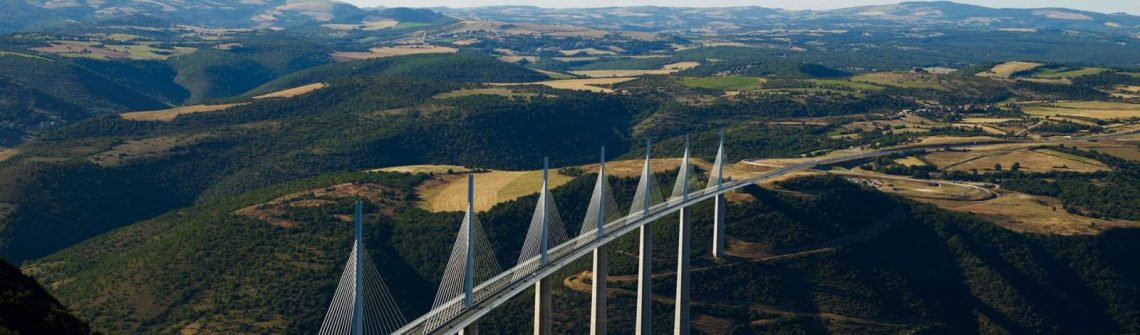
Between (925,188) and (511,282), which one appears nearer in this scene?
(511,282)

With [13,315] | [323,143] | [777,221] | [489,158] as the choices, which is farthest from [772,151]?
[13,315]

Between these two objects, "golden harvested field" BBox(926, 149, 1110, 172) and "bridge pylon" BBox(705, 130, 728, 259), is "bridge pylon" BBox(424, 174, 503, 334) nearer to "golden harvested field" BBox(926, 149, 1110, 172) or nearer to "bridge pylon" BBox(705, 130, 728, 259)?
"bridge pylon" BBox(705, 130, 728, 259)

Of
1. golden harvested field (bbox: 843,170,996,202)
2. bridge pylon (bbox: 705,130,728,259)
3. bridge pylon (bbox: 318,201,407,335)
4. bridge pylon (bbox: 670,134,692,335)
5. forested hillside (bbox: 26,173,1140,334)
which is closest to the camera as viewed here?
bridge pylon (bbox: 318,201,407,335)

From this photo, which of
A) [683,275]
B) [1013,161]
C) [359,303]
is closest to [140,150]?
[683,275]

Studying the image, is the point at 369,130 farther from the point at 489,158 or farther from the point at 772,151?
the point at 772,151

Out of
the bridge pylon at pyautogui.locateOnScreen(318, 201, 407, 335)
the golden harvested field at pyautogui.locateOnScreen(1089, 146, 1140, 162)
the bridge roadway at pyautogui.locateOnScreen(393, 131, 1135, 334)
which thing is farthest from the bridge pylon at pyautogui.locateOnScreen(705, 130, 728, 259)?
the golden harvested field at pyautogui.locateOnScreen(1089, 146, 1140, 162)

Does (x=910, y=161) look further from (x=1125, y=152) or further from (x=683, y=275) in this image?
(x=683, y=275)
